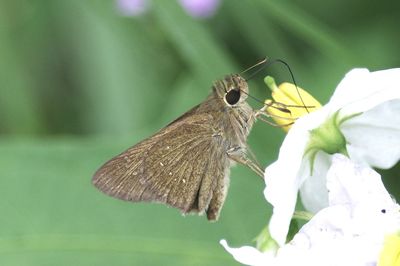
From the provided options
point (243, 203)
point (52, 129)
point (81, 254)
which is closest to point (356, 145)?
point (243, 203)

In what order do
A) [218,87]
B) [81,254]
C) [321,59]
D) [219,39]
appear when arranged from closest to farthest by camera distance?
[218,87], [81,254], [321,59], [219,39]

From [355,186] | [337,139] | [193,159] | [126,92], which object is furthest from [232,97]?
[126,92]

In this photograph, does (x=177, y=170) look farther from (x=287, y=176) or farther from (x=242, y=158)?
(x=287, y=176)

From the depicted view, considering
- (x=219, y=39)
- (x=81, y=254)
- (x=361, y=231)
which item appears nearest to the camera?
(x=361, y=231)

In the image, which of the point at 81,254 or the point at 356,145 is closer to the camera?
the point at 356,145

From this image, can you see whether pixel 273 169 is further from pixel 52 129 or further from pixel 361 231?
pixel 52 129

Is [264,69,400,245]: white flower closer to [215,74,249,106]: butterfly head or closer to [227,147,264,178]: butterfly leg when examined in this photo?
[227,147,264,178]: butterfly leg
